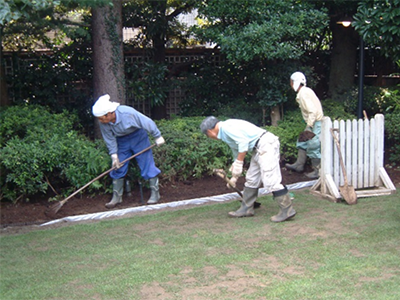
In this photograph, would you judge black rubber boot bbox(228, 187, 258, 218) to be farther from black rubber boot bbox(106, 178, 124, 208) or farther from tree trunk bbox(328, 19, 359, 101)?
tree trunk bbox(328, 19, 359, 101)

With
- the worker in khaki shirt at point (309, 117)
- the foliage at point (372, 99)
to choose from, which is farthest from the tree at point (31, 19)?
the foliage at point (372, 99)

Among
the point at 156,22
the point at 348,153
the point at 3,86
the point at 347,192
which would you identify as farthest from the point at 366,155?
the point at 3,86

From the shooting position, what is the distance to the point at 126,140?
25.2 feet

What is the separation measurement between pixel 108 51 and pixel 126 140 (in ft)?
8.09

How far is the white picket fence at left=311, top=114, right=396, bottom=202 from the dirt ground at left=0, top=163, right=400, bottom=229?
85 centimetres

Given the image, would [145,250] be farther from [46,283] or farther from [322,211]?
[322,211]

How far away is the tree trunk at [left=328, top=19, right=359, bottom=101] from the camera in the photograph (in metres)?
12.2

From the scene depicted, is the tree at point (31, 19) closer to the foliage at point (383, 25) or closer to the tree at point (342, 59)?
the foliage at point (383, 25)

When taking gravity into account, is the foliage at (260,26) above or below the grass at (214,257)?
above

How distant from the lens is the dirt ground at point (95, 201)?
23.9 feet

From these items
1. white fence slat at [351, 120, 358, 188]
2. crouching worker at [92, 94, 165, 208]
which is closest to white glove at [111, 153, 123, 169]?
crouching worker at [92, 94, 165, 208]

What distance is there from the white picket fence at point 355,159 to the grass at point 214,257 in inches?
19.7

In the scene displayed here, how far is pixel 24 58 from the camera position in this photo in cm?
1120

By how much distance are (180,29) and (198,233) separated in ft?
22.4
